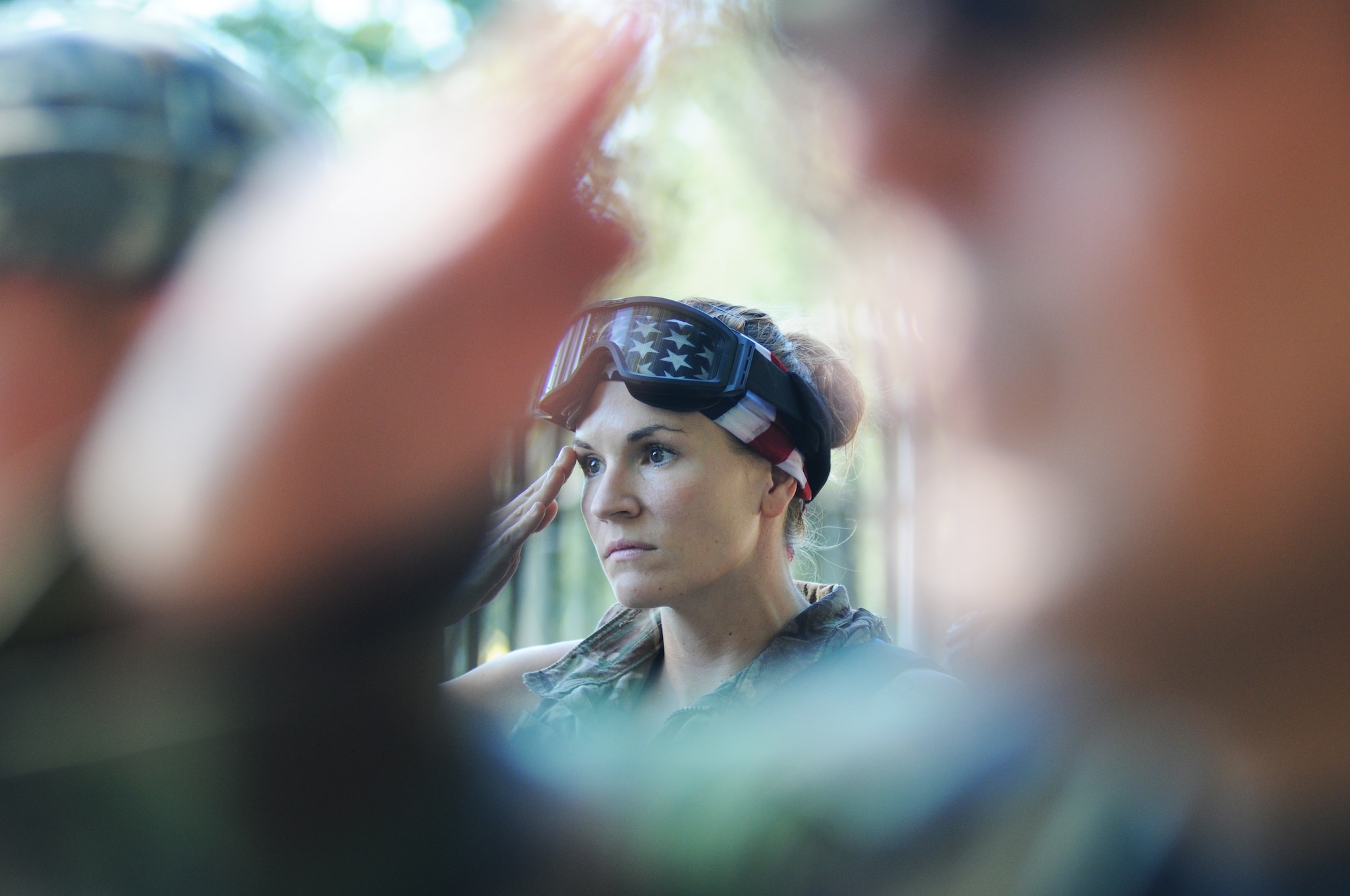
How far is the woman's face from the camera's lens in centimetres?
68

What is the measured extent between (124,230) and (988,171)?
24 centimetres

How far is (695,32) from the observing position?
0.43 metres

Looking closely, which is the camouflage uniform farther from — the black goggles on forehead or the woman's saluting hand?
the black goggles on forehead

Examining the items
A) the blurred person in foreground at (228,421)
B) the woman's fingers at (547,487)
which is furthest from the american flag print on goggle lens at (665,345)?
the blurred person in foreground at (228,421)

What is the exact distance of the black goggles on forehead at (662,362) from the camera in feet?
2.15

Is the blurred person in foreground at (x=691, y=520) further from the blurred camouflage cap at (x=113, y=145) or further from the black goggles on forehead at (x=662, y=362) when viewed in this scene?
the blurred camouflage cap at (x=113, y=145)

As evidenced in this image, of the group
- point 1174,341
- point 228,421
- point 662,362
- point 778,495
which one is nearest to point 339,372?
point 228,421

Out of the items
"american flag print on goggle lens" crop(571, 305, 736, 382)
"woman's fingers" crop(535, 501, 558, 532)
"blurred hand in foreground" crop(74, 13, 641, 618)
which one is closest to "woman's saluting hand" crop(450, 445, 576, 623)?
"woman's fingers" crop(535, 501, 558, 532)

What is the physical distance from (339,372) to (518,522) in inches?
18.6

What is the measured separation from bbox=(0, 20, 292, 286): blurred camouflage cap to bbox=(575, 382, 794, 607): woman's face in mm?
425

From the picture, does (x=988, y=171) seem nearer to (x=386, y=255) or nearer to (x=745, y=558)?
(x=386, y=255)

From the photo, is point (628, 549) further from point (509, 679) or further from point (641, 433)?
point (509, 679)

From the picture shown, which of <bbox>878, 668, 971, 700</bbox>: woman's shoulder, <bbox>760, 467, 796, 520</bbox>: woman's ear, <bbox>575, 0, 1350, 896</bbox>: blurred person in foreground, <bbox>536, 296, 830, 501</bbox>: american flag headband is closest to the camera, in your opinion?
<bbox>575, 0, 1350, 896</bbox>: blurred person in foreground

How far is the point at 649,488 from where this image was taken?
682 millimetres
